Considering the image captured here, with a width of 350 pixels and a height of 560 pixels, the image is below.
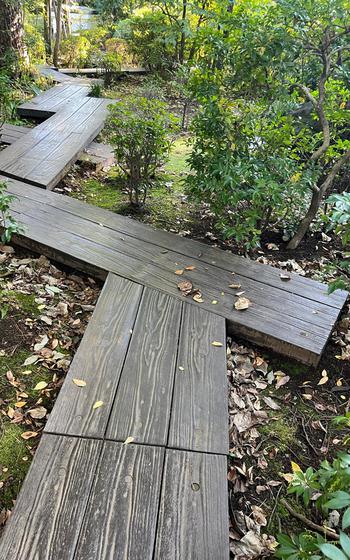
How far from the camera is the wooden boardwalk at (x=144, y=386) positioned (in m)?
1.65

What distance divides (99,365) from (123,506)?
814mm

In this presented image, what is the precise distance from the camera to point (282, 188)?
3.39 metres

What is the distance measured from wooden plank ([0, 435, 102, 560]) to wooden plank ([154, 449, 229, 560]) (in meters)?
0.33

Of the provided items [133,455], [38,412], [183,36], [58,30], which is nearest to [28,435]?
[38,412]

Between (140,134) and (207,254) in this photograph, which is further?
(140,134)

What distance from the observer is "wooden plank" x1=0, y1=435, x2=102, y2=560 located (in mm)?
1563

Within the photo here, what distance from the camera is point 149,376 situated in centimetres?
234

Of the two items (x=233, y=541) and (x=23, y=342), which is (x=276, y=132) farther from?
(x=233, y=541)

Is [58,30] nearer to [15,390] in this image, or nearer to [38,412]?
[15,390]

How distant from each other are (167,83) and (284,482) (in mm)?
9031

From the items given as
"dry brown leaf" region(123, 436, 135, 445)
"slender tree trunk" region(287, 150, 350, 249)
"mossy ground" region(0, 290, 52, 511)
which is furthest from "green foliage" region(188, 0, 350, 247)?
"dry brown leaf" region(123, 436, 135, 445)

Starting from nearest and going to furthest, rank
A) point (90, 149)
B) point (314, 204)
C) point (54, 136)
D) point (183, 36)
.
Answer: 1. point (314, 204)
2. point (54, 136)
3. point (90, 149)
4. point (183, 36)

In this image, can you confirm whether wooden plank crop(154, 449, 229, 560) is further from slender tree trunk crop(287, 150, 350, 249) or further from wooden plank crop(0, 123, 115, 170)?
wooden plank crop(0, 123, 115, 170)

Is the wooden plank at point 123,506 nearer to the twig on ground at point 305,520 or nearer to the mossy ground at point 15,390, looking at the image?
the mossy ground at point 15,390
